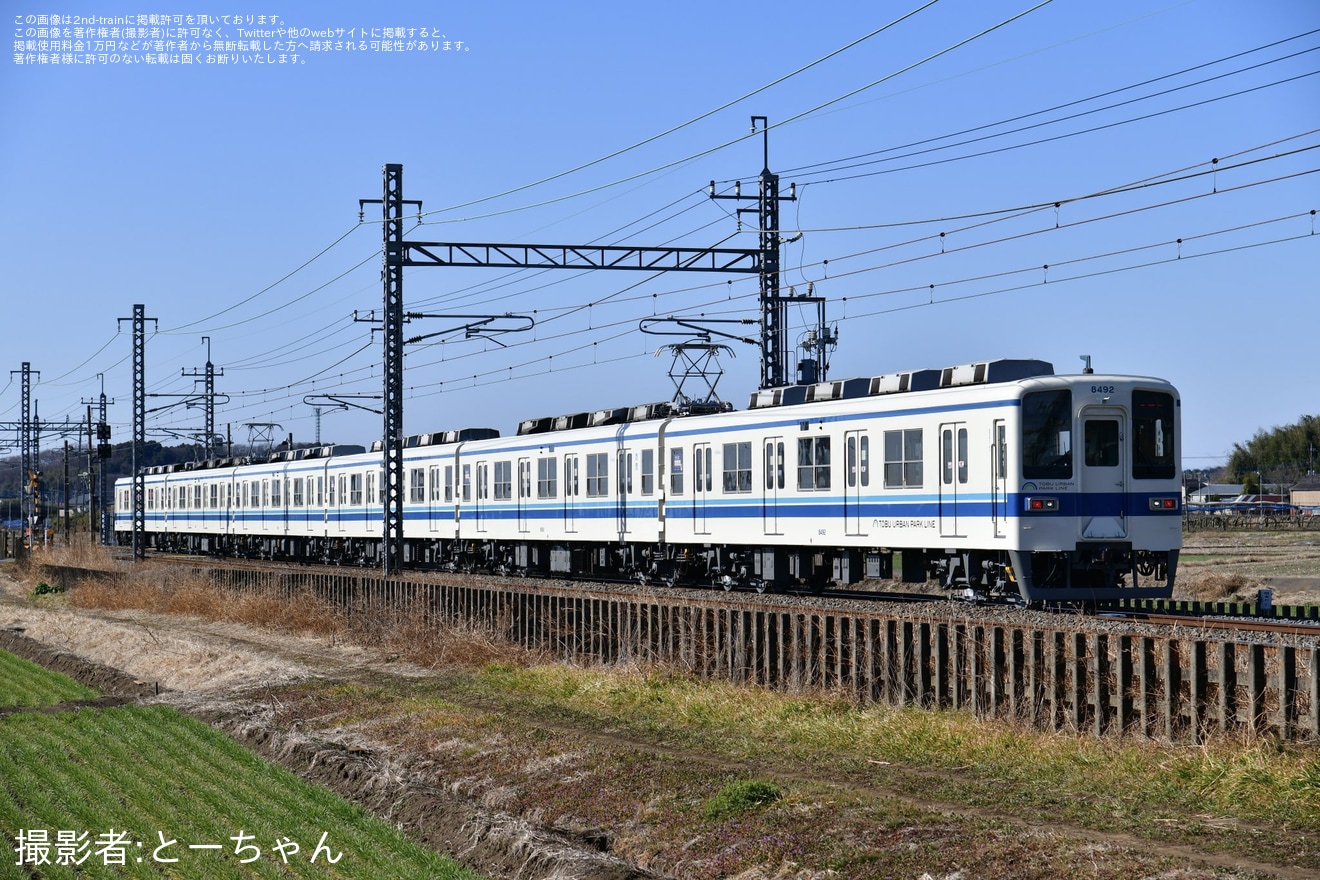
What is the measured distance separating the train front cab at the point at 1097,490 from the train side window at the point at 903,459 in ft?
6.72

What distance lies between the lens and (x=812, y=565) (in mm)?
24344

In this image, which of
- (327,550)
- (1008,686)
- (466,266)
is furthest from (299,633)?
(327,550)

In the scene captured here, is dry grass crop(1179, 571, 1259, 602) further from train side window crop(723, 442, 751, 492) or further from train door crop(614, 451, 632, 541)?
train door crop(614, 451, 632, 541)

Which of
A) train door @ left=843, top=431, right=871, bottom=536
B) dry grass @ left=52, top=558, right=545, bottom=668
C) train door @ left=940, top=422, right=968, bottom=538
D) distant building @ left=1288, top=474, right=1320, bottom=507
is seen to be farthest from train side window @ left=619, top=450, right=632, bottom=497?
distant building @ left=1288, top=474, right=1320, bottom=507

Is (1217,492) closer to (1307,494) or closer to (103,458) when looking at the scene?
(1307,494)

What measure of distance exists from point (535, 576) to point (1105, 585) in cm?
1569

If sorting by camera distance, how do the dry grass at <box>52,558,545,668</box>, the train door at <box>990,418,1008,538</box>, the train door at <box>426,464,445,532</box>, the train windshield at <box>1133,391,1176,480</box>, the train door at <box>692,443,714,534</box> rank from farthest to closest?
1. the train door at <box>426,464,445,532</box>
2. the train door at <box>692,443,714,534</box>
3. the dry grass at <box>52,558,545,668</box>
4. the train windshield at <box>1133,391,1176,480</box>
5. the train door at <box>990,418,1008,538</box>

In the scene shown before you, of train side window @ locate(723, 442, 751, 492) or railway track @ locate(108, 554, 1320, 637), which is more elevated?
train side window @ locate(723, 442, 751, 492)

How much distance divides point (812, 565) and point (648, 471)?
4.87 metres

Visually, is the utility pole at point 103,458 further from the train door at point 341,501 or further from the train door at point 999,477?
the train door at point 999,477

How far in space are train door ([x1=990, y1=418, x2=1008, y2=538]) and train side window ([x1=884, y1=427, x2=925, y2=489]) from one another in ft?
4.85

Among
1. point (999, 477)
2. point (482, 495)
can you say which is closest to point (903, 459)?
point (999, 477)

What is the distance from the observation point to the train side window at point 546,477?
104 feet

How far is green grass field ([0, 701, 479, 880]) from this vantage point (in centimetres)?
1002
